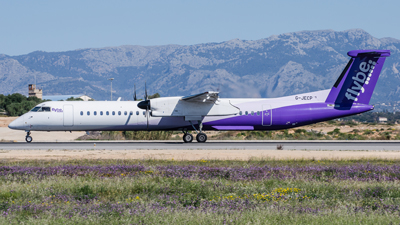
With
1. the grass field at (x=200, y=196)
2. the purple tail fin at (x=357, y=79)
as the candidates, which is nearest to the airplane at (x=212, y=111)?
the purple tail fin at (x=357, y=79)

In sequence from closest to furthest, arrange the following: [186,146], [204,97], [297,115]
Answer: [186,146]
[204,97]
[297,115]

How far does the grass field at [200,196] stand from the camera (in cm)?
828

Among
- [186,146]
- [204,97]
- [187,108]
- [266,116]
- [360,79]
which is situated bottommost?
[186,146]

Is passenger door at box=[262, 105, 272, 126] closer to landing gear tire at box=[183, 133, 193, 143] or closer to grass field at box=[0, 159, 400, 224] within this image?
landing gear tire at box=[183, 133, 193, 143]

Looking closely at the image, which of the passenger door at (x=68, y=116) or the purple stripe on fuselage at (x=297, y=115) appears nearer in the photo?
the passenger door at (x=68, y=116)

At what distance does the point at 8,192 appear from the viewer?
10.8 metres

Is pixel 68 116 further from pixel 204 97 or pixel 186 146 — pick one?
pixel 204 97

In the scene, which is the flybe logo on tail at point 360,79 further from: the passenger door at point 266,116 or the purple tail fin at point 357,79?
the passenger door at point 266,116

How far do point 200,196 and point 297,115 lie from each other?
2280cm

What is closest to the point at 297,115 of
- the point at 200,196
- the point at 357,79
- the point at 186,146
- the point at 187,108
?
the point at 357,79

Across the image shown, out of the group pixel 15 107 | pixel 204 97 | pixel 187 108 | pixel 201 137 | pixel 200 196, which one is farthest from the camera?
pixel 15 107

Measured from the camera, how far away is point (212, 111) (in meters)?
31.4

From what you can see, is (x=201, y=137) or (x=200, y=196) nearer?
(x=200, y=196)

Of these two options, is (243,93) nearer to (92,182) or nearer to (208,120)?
(208,120)
